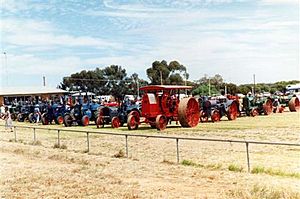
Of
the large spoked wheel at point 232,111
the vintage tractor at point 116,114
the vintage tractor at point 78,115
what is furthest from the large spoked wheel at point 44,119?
the large spoked wheel at point 232,111

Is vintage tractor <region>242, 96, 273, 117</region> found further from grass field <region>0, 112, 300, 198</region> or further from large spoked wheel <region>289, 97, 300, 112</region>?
grass field <region>0, 112, 300, 198</region>

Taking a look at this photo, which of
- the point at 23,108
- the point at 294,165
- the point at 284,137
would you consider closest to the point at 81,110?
the point at 23,108

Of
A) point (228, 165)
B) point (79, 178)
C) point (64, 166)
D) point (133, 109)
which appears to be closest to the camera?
point (79, 178)

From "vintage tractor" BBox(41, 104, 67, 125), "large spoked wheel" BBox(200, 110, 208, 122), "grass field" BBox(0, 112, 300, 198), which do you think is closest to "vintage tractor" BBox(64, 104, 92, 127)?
"vintage tractor" BBox(41, 104, 67, 125)

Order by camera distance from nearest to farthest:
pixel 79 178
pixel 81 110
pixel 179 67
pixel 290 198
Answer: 1. pixel 290 198
2. pixel 79 178
3. pixel 81 110
4. pixel 179 67

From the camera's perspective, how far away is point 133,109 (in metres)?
22.2

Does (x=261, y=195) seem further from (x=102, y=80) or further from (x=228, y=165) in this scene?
(x=102, y=80)

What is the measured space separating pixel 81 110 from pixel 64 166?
15391 millimetres

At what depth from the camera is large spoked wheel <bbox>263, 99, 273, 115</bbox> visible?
30173 mm

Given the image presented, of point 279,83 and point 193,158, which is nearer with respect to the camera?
point 193,158

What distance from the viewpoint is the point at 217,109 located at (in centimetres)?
2559

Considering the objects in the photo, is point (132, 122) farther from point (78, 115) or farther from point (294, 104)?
point (294, 104)

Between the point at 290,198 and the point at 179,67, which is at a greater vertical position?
the point at 179,67

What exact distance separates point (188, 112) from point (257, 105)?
1090 cm
